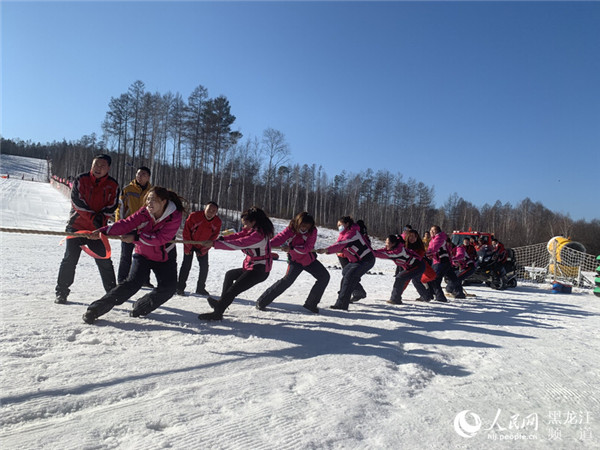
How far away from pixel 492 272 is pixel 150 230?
12224mm

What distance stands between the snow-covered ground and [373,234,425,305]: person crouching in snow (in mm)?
1923

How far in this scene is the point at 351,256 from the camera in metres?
6.73

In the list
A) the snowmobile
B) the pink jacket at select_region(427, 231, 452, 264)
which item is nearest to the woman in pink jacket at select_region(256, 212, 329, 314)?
the pink jacket at select_region(427, 231, 452, 264)

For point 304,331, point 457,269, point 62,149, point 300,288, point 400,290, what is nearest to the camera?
point 304,331

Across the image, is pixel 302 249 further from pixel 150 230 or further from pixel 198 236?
pixel 150 230

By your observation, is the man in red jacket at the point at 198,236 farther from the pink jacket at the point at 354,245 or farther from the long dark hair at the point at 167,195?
the pink jacket at the point at 354,245

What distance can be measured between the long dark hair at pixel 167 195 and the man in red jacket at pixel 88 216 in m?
1.02

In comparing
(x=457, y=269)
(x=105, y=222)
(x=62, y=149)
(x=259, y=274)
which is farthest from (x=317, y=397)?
(x=62, y=149)

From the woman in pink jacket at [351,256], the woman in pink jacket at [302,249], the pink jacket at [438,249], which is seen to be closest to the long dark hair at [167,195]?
the woman in pink jacket at [302,249]

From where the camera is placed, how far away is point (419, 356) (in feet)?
12.7

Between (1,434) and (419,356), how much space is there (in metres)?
3.47

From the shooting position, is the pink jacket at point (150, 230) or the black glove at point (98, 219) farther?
the black glove at point (98, 219)

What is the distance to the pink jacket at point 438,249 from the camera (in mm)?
8789

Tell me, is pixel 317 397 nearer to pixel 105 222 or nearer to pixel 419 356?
pixel 419 356
